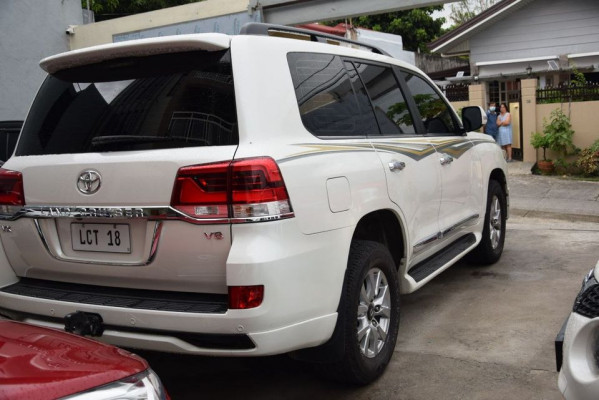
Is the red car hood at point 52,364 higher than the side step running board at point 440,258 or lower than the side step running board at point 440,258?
higher

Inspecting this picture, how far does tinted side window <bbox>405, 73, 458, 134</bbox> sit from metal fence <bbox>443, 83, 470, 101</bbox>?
464 inches

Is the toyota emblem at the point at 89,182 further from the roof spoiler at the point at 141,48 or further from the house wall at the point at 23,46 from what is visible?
the house wall at the point at 23,46

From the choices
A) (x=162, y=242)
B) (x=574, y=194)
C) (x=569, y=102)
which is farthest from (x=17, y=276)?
(x=569, y=102)

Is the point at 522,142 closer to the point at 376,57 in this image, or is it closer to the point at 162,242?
the point at 376,57

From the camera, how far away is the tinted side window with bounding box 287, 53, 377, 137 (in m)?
3.44

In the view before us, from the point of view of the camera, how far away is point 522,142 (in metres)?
15.1

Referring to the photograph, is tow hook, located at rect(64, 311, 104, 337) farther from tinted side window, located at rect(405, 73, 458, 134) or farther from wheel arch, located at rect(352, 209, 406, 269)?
tinted side window, located at rect(405, 73, 458, 134)

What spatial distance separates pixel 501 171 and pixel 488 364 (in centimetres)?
280

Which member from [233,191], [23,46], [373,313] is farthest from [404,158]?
[23,46]

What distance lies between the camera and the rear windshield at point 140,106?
3.10 m

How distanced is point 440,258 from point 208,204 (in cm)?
253

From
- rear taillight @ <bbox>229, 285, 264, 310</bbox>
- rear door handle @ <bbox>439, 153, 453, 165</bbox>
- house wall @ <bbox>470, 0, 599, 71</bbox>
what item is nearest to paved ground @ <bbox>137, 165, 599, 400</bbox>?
rear taillight @ <bbox>229, 285, 264, 310</bbox>

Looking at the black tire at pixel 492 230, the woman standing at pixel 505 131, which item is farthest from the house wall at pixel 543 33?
the black tire at pixel 492 230

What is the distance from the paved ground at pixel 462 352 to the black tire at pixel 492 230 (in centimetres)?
11
